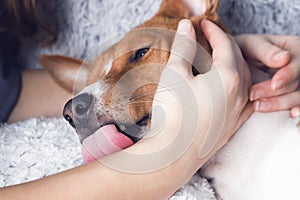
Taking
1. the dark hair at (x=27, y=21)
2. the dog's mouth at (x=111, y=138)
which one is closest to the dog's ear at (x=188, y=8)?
the dog's mouth at (x=111, y=138)

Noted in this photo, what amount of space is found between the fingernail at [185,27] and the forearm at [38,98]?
0.48 metres

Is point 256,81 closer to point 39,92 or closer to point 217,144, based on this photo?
point 217,144

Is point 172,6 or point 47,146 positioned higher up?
point 172,6

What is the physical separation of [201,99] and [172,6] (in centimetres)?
32

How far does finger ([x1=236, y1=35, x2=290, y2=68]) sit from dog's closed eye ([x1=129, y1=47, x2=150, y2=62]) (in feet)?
0.79

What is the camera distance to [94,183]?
3.10 ft

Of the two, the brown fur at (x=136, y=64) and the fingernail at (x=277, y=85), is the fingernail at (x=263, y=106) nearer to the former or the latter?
the fingernail at (x=277, y=85)

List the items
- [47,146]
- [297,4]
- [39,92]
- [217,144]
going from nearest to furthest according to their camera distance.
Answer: [217,144] < [47,146] < [297,4] < [39,92]

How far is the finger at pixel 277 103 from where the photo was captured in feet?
3.57

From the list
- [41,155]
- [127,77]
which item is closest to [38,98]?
[41,155]

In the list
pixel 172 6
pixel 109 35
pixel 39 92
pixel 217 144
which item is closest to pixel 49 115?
pixel 39 92

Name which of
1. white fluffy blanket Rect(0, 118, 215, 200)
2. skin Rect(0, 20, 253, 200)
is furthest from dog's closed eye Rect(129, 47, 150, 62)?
white fluffy blanket Rect(0, 118, 215, 200)

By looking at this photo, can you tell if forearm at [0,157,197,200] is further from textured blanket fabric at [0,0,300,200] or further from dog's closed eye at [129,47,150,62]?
dog's closed eye at [129,47,150,62]

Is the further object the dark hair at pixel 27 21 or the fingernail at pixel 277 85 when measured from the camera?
the dark hair at pixel 27 21
